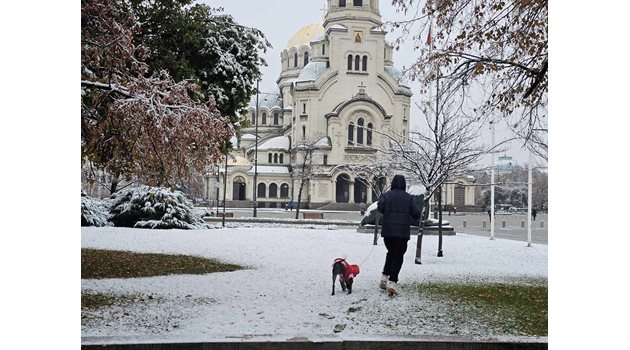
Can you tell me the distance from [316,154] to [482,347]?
174 cm

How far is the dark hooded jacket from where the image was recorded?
4.53 metres

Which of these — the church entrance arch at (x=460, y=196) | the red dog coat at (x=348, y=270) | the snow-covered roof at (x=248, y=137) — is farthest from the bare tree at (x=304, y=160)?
the church entrance arch at (x=460, y=196)

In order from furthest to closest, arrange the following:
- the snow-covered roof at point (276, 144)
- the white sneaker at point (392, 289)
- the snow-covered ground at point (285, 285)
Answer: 1. the snow-covered roof at point (276, 144)
2. the white sneaker at point (392, 289)
3. the snow-covered ground at point (285, 285)

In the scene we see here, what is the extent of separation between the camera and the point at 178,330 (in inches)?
161

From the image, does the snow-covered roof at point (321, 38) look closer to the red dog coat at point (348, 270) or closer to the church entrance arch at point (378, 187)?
the church entrance arch at point (378, 187)

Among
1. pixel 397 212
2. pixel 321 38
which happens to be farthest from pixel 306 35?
pixel 397 212

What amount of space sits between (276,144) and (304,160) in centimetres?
22

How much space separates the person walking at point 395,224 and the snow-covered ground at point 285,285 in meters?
0.06

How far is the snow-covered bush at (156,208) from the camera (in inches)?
184

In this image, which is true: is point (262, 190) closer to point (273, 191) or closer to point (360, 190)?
point (273, 191)

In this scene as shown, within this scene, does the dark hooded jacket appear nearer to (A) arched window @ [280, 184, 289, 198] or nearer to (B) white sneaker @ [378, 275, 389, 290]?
(B) white sneaker @ [378, 275, 389, 290]

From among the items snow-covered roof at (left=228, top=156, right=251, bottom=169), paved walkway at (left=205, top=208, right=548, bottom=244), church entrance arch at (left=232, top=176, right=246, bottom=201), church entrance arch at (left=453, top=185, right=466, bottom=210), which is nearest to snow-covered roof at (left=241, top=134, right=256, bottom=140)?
snow-covered roof at (left=228, top=156, right=251, bottom=169)
